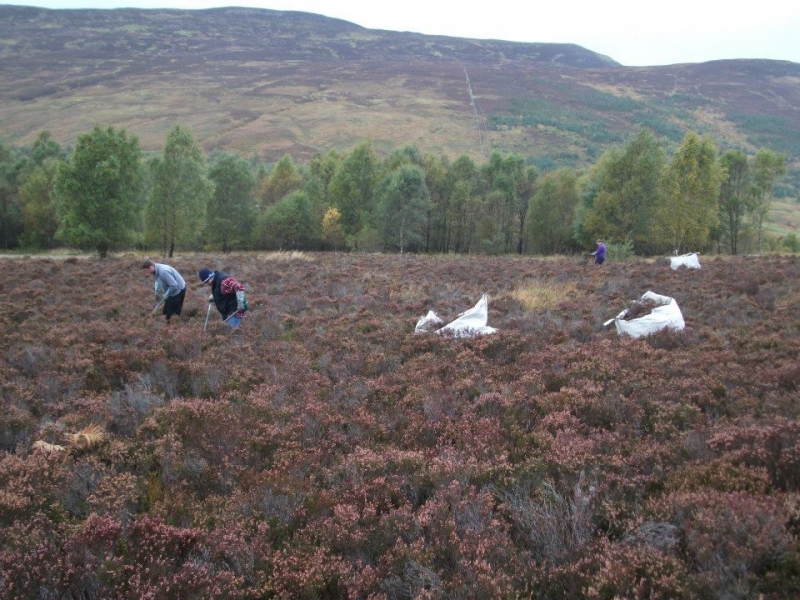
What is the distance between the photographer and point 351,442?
17.1ft

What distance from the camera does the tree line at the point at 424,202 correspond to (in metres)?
37.7

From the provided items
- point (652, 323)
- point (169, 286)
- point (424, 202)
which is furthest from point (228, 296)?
point (424, 202)

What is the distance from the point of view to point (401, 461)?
15.0 feet

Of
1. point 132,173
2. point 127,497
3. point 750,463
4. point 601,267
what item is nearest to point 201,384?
point 127,497

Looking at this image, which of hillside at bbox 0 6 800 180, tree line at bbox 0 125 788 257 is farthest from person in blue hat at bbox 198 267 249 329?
hillside at bbox 0 6 800 180

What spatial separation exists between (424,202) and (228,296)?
34673 mm

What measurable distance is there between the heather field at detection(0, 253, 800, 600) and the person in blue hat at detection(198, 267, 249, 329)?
534 mm

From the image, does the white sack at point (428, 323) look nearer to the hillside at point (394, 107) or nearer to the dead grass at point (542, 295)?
the dead grass at point (542, 295)

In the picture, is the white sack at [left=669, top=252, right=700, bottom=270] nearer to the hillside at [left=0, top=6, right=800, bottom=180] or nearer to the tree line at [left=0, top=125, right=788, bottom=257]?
the tree line at [left=0, top=125, right=788, bottom=257]

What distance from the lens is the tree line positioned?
37688mm

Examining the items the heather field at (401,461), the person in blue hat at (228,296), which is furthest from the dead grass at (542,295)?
the person in blue hat at (228,296)

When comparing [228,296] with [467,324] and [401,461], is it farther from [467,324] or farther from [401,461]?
[401,461]

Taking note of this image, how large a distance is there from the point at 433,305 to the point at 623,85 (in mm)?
221423

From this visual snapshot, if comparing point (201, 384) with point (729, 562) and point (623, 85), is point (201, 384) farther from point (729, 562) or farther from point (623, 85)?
point (623, 85)
